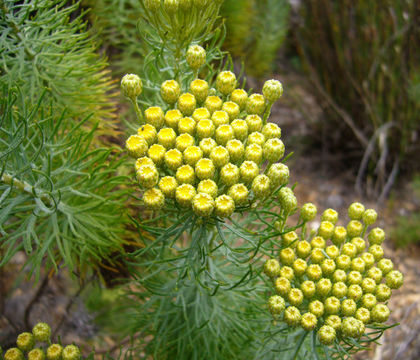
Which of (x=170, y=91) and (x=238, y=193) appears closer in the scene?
(x=238, y=193)

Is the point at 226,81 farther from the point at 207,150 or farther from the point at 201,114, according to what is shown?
the point at 207,150

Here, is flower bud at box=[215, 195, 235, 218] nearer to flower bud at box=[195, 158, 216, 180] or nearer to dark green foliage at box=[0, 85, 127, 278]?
flower bud at box=[195, 158, 216, 180]

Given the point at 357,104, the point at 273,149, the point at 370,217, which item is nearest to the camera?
the point at 273,149

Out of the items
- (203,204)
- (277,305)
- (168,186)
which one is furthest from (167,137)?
(277,305)

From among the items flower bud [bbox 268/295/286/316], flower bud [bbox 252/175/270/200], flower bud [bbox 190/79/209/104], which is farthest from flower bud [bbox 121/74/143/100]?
flower bud [bbox 268/295/286/316]

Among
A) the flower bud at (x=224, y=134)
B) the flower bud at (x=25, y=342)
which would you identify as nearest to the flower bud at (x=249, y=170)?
the flower bud at (x=224, y=134)

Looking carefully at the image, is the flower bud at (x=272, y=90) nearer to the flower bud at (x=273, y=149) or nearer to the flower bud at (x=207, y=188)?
the flower bud at (x=273, y=149)
